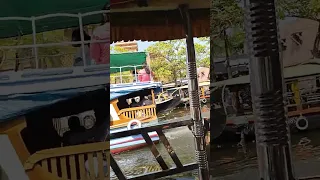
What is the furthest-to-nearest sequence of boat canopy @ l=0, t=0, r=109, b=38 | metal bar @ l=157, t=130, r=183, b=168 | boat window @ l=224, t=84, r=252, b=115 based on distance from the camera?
metal bar @ l=157, t=130, r=183, b=168 → boat window @ l=224, t=84, r=252, b=115 → boat canopy @ l=0, t=0, r=109, b=38

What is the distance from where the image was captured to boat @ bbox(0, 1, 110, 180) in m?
0.92

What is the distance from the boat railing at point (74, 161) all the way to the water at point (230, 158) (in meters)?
0.15

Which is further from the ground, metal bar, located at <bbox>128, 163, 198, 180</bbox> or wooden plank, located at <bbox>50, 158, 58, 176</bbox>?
wooden plank, located at <bbox>50, 158, 58, 176</bbox>

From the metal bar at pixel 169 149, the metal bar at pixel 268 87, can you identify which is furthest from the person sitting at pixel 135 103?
the metal bar at pixel 268 87

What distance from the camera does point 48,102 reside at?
0.93 m

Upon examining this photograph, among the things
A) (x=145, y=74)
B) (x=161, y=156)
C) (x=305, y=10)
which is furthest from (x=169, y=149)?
(x=305, y=10)

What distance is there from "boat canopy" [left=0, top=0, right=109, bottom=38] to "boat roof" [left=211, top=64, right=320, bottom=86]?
395 millimetres

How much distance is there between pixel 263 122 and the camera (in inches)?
40.1

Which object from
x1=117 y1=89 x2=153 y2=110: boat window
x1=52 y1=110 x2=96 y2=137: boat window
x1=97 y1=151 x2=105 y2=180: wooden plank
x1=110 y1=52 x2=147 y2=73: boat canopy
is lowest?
x1=97 y1=151 x2=105 y2=180: wooden plank

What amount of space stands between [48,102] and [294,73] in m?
0.66

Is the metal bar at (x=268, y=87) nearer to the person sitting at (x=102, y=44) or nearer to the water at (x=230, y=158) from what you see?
the water at (x=230, y=158)

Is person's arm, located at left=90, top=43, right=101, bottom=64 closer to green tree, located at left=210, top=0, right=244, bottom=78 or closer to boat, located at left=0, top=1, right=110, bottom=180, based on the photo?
boat, located at left=0, top=1, right=110, bottom=180

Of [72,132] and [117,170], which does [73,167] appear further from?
A: [117,170]

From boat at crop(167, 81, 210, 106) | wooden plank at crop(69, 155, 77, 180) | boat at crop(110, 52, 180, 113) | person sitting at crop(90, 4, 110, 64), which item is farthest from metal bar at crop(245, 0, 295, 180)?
wooden plank at crop(69, 155, 77, 180)
